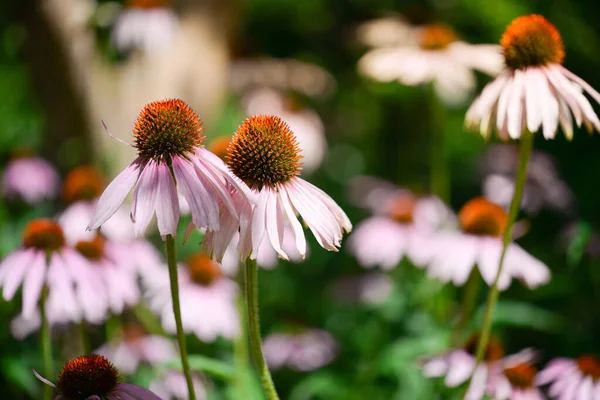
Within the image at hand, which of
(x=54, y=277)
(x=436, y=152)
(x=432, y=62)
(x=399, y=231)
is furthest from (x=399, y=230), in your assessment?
(x=54, y=277)

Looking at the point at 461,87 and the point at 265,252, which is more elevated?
the point at 461,87

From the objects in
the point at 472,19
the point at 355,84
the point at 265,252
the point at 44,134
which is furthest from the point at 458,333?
the point at 355,84

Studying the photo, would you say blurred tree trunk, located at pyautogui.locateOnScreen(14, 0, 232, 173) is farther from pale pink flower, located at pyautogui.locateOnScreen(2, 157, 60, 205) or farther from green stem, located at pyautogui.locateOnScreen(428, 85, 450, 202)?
green stem, located at pyautogui.locateOnScreen(428, 85, 450, 202)

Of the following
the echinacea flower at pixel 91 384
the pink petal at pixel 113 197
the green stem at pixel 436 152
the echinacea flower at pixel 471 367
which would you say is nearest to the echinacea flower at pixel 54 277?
the echinacea flower at pixel 91 384

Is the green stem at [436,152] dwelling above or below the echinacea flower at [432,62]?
below

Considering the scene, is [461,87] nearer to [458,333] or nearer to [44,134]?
[458,333]

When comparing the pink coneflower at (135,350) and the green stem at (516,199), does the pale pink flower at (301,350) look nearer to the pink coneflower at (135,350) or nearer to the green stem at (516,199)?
the pink coneflower at (135,350)

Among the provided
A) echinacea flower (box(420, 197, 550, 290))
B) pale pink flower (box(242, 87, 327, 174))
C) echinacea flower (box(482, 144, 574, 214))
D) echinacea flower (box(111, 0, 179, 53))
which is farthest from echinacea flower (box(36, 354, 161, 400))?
pale pink flower (box(242, 87, 327, 174))
